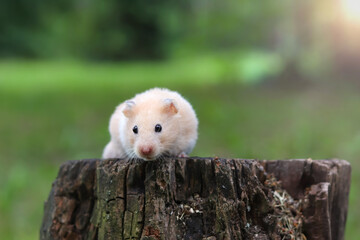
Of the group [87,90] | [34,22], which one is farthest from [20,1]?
→ [87,90]

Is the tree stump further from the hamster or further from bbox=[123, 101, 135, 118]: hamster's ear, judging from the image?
bbox=[123, 101, 135, 118]: hamster's ear

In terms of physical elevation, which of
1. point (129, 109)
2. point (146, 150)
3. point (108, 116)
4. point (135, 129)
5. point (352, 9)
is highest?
point (352, 9)

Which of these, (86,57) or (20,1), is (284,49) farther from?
(86,57)

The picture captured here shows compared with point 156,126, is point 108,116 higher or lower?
higher

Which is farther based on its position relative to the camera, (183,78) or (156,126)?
(183,78)

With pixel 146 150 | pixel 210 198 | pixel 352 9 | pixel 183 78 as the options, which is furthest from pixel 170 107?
pixel 183 78

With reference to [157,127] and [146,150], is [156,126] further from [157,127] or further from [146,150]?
[146,150]

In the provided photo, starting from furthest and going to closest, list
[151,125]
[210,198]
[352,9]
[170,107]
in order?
[352,9]
[170,107]
[151,125]
[210,198]

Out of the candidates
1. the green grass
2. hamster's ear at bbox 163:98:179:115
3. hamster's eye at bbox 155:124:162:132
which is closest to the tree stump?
hamster's eye at bbox 155:124:162:132
